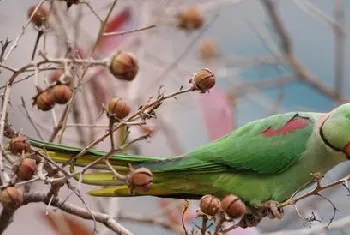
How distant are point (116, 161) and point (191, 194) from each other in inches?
6.8

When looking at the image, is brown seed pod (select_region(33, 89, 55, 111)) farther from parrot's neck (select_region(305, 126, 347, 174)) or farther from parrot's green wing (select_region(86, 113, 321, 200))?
parrot's neck (select_region(305, 126, 347, 174))

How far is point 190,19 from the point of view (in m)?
1.58

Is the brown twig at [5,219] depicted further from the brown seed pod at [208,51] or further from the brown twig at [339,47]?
the brown twig at [339,47]

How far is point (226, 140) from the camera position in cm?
134

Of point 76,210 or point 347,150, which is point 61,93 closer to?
point 76,210

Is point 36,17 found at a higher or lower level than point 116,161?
higher

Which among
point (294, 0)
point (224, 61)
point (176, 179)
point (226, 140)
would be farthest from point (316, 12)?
point (176, 179)

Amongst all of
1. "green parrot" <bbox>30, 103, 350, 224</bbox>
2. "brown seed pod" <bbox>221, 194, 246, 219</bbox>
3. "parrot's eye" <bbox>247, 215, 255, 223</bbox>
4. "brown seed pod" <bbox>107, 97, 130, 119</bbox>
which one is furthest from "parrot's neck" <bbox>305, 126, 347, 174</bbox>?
"brown seed pod" <bbox>107, 97, 130, 119</bbox>

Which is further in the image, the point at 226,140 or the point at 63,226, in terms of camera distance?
the point at 63,226

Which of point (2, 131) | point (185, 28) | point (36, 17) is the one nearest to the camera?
point (2, 131)

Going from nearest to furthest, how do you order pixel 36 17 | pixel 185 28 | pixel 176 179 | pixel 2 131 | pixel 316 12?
1. pixel 2 131
2. pixel 36 17
3. pixel 176 179
4. pixel 185 28
5. pixel 316 12

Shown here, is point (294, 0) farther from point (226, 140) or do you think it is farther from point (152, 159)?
point (152, 159)

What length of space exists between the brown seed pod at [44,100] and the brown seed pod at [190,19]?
62cm

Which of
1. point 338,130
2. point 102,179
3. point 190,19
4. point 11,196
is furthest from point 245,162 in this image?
point 11,196
